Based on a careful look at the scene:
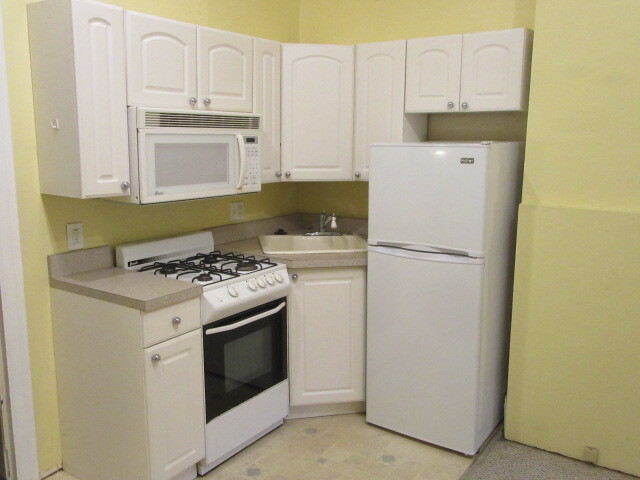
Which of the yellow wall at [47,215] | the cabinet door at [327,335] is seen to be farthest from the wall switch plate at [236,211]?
the cabinet door at [327,335]

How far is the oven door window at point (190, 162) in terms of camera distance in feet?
7.96

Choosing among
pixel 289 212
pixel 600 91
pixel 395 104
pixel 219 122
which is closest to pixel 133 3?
pixel 219 122

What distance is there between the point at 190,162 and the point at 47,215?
645 millimetres

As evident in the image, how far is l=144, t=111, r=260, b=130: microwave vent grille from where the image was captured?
7.91 feet

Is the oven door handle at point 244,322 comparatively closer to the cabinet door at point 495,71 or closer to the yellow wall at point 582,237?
the yellow wall at point 582,237

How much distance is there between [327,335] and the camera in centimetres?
305

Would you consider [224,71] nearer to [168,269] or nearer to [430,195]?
[168,269]

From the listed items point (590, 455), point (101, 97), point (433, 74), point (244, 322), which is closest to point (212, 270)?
point (244, 322)

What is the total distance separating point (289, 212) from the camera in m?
3.87

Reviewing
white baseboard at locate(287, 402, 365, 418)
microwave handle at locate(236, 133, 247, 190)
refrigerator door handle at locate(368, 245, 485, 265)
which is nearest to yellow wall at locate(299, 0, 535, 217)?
refrigerator door handle at locate(368, 245, 485, 265)

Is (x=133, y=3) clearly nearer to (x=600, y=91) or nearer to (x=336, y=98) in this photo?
(x=336, y=98)

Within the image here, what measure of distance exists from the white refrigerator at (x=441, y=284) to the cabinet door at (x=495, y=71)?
25cm

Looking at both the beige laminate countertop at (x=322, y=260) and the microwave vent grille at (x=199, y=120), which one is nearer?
the microwave vent grille at (x=199, y=120)

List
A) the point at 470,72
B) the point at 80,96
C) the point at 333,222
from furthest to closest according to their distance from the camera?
the point at 333,222
the point at 470,72
the point at 80,96
